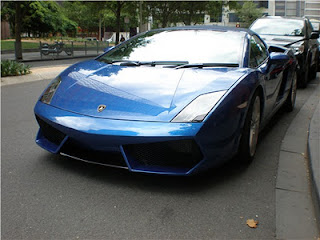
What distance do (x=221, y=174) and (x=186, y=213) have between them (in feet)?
2.74

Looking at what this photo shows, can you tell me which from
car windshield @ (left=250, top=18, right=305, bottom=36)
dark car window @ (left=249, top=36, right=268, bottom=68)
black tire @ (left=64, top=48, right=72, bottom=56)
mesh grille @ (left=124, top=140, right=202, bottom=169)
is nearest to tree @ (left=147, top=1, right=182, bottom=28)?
black tire @ (left=64, top=48, right=72, bottom=56)

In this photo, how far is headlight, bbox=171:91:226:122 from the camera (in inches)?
115

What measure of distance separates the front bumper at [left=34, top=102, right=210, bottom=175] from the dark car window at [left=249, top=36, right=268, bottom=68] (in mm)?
1425

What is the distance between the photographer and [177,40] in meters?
4.30

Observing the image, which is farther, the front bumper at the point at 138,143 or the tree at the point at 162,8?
the tree at the point at 162,8

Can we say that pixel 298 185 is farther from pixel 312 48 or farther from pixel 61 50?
pixel 61 50

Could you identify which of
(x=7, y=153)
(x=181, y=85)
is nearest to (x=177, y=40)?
(x=181, y=85)

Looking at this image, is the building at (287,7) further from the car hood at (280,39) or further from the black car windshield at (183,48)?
the black car windshield at (183,48)

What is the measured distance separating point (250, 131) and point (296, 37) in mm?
6200

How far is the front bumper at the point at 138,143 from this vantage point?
112 inches

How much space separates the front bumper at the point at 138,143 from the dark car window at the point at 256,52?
143 centimetres

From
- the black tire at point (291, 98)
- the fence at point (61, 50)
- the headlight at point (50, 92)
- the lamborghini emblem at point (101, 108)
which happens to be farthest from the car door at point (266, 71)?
the fence at point (61, 50)

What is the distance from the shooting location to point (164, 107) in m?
3.05

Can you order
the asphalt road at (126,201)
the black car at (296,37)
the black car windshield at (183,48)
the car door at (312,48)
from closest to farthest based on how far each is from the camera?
the asphalt road at (126,201)
the black car windshield at (183,48)
the black car at (296,37)
the car door at (312,48)
